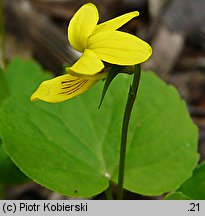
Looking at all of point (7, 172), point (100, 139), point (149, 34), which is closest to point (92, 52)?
point (100, 139)

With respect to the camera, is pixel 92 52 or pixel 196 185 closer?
pixel 92 52

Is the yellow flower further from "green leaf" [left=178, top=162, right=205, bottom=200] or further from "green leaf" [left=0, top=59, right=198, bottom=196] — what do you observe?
"green leaf" [left=178, top=162, right=205, bottom=200]

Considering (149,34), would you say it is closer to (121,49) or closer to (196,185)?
(196,185)

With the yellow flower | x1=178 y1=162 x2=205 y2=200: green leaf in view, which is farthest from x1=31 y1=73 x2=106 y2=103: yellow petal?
x1=178 y1=162 x2=205 y2=200: green leaf

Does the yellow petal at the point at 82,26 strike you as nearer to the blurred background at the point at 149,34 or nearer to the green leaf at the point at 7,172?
the green leaf at the point at 7,172

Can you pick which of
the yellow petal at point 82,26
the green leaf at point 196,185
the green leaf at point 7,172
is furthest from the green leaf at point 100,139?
the yellow petal at point 82,26

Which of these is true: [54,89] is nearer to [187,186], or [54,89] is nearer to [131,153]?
[131,153]
